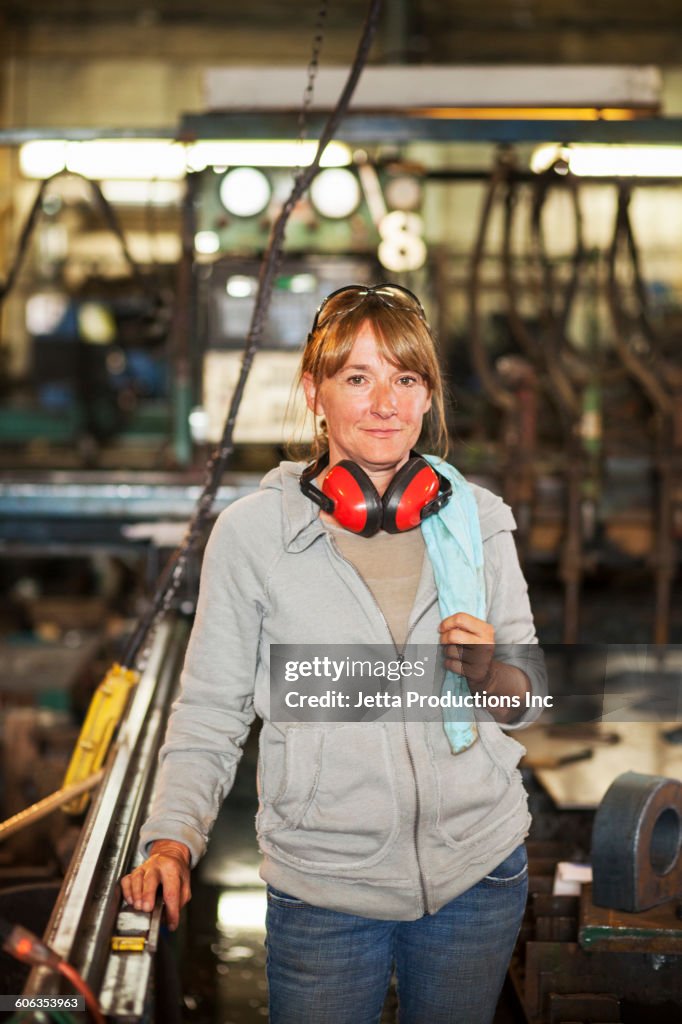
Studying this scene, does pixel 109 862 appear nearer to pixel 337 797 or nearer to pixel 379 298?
pixel 337 797

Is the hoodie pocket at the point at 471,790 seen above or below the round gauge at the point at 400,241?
below

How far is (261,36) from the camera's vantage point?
1453 cm

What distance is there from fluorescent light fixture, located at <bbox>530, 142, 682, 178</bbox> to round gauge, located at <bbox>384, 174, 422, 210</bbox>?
2.83 feet

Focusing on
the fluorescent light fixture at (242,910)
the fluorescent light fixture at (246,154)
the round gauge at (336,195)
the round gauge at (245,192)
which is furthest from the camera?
the round gauge at (336,195)

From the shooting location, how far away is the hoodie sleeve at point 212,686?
5.46 ft

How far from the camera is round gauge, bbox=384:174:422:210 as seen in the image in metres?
6.06

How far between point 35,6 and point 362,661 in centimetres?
1513

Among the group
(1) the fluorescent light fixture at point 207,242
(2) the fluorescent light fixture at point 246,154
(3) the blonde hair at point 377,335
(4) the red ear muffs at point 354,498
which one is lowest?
(4) the red ear muffs at point 354,498

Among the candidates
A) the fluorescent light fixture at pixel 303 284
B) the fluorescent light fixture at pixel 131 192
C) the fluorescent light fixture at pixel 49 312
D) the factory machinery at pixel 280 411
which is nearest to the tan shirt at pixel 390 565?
the factory machinery at pixel 280 411

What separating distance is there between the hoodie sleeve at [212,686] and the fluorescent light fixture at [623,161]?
388cm

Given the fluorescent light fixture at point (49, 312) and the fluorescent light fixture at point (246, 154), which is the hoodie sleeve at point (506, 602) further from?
the fluorescent light fixture at point (49, 312)

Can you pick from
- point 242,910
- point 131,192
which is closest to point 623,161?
point 242,910

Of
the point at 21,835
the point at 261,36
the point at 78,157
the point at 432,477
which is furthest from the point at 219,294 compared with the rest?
the point at 261,36

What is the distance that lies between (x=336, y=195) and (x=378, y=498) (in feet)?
15.2
